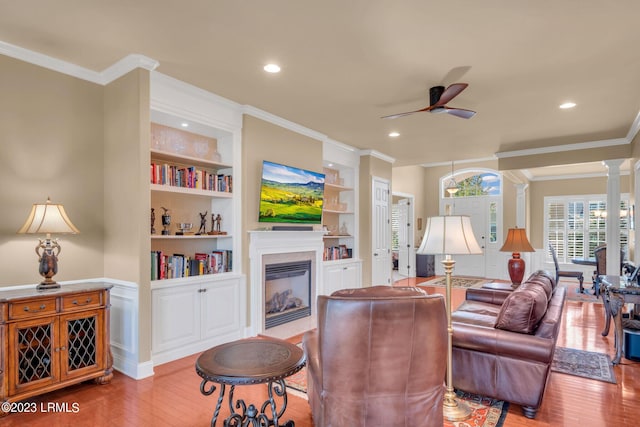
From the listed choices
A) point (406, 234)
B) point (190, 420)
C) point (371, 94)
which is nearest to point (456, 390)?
point (190, 420)

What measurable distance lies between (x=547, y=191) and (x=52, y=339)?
440 inches

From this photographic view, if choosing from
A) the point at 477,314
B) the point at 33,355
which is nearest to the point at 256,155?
the point at 33,355

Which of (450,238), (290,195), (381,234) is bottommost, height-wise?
(381,234)

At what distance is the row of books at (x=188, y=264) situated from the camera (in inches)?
141

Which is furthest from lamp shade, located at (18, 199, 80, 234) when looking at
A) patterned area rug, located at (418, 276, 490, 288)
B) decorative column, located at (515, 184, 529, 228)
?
decorative column, located at (515, 184, 529, 228)

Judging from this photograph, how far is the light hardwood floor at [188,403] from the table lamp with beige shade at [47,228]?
3.08 feet

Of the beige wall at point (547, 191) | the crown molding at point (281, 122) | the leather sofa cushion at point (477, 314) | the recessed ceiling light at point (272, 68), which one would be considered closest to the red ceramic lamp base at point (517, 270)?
the leather sofa cushion at point (477, 314)

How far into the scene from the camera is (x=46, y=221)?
2871 mm

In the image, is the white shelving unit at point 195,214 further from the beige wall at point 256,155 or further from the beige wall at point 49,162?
the beige wall at point 49,162

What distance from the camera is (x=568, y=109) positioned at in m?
4.43

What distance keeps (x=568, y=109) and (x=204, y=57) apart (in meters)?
4.18

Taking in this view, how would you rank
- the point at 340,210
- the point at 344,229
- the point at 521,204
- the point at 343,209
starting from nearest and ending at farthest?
1. the point at 340,210
2. the point at 343,209
3. the point at 344,229
4. the point at 521,204

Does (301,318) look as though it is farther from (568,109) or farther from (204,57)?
(568,109)

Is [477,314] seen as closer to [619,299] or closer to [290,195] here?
[619,299]
